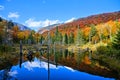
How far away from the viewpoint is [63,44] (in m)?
129

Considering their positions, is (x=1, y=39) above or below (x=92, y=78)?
above

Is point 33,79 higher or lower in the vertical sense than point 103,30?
lower

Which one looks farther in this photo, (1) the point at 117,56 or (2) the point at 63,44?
(2) the point at 63,44

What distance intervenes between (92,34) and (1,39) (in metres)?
36.9

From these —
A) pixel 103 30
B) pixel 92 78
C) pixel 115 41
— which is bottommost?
pixel 92 78

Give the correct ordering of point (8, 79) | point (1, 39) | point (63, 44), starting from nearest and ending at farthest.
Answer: point (8, 79) → point (1, 39) → point (63, 44)

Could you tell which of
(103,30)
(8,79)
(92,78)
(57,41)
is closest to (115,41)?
(92,78)

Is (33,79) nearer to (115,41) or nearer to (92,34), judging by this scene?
(115,41)

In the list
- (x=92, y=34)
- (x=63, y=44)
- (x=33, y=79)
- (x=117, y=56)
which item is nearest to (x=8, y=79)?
(x=33, y=79)

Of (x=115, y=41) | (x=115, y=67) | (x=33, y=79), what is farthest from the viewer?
(x=115, y=41)

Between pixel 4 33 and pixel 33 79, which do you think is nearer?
pixel 33 79

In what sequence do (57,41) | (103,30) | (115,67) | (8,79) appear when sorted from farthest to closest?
(57,41)
(103,30)
(115,67)
(8,79)

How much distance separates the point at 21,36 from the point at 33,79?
11752cm

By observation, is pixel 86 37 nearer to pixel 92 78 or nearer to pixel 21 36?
pixel 21 36
